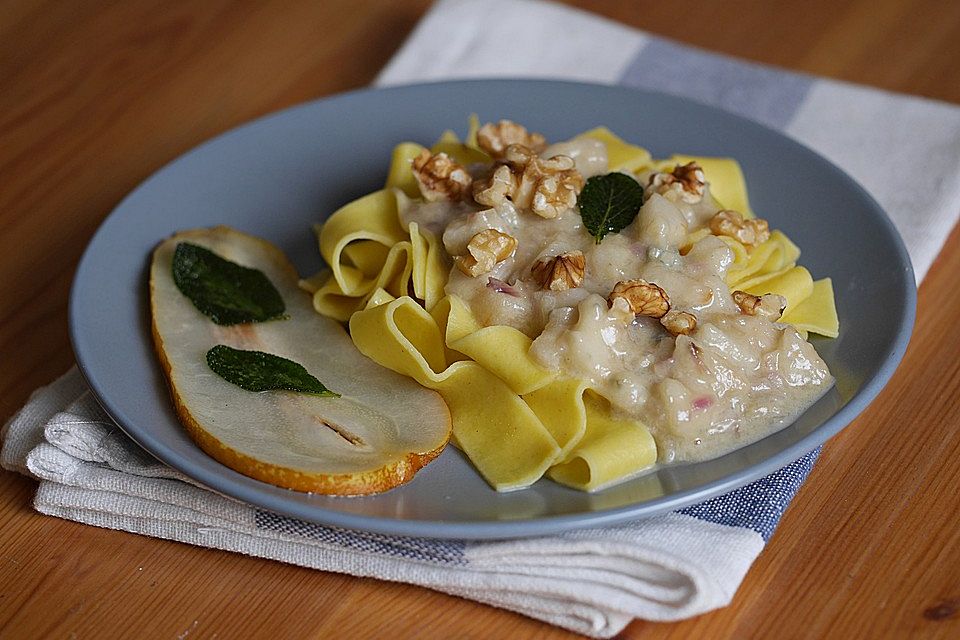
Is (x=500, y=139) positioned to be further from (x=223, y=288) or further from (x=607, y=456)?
(x=607, y=456)

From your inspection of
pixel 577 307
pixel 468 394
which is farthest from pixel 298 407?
pixel 577 307

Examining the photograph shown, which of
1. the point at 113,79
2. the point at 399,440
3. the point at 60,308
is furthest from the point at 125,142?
the point at 399,440

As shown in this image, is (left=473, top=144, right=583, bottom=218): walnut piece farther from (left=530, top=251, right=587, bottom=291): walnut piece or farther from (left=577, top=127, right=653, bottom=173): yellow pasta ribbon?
(left=577, top=127, right=653, bottom=173): yellow pasta ribbon

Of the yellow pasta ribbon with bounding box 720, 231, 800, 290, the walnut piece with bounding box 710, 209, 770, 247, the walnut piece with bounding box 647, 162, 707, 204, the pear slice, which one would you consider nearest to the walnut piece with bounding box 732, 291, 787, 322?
the yellow pasta ribbon with bounding box 720, 231, 800, 290

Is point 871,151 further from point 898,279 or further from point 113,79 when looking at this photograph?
point 113,79

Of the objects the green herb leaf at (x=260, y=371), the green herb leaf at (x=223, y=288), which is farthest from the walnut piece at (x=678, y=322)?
the green herb leaf at (x=223, y=288)

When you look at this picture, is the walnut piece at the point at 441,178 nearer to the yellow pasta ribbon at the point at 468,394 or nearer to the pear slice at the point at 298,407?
the yellow pasta ribbon at the point at 468,394
